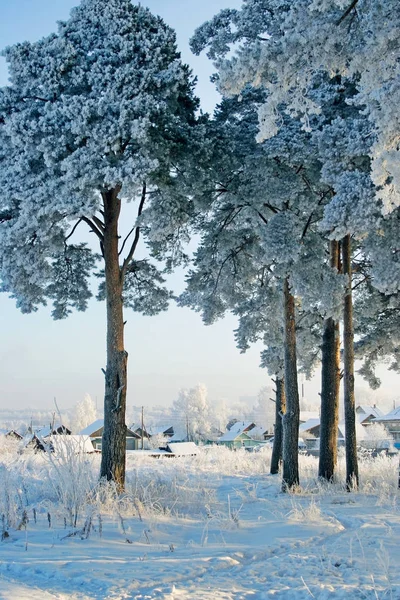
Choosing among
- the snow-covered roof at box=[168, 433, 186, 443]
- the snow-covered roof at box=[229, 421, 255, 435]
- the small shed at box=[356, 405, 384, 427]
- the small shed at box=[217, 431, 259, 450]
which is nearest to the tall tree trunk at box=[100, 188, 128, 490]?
the small shed at box=[217, 431, 259, 450]

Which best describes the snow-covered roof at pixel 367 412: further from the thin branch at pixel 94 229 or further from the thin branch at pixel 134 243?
the thin branch at pixel 94 229

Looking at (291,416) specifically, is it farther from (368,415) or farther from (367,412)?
(367,412)

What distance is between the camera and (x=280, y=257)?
475 inches

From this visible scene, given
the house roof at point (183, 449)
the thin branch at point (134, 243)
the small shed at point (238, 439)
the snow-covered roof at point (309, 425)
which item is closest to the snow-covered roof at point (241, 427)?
the small shed at point (238, 439)

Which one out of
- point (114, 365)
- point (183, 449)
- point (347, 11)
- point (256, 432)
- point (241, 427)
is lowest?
point (256, 432)

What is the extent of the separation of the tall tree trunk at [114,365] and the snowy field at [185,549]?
1691 mm

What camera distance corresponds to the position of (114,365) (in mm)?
11320

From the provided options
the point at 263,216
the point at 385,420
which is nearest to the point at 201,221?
the point at 263,216

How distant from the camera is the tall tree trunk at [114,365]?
10797mm

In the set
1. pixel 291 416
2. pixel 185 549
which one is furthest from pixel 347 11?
pixel 291 416

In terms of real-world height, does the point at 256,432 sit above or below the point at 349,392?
below

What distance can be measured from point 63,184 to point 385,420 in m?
61.0

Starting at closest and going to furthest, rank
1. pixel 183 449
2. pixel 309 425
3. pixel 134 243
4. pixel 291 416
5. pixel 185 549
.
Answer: pixel 185 549, pixel 134 243, pixel 291 416, pixel 183 449, pixel 309 425

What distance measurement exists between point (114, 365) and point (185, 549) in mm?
5975
